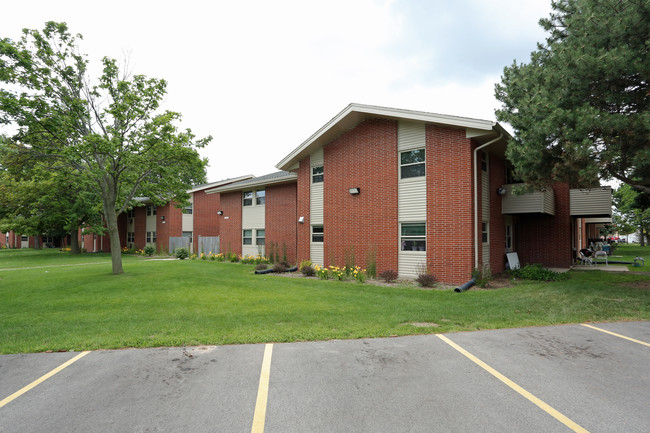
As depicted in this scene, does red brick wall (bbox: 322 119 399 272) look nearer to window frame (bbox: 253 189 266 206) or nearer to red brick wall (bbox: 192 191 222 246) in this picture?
window frame (bbox: 253 189 266 206)

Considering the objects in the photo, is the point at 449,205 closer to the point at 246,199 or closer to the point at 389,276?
the point at 389,276

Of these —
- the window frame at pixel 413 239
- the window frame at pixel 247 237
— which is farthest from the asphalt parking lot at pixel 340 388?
the window frame at pixel 247 237

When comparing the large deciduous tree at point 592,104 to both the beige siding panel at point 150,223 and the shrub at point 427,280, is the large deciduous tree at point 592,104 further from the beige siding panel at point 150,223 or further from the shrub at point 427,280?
the beige siding panel at point 150,223

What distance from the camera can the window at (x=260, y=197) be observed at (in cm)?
2126

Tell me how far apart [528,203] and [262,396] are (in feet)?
45.9

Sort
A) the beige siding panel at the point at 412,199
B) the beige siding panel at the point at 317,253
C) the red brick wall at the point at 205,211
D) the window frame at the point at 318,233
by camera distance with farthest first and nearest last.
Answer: the red brick wall at the point at 205,211, the window frame at the point at 318,233, the beige siding panel at the point at 317,253, the beige siding panel at the point at 412,199

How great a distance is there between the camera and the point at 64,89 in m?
12.8

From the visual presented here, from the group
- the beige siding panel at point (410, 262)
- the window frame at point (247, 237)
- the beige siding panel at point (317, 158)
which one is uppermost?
the beige siding panel at point (317, 158)

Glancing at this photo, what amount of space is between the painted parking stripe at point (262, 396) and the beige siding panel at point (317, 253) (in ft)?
36.0

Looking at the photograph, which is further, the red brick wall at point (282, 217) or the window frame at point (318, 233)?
the red brick wall at point (282, 217)

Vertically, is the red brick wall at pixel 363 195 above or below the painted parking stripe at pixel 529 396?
above

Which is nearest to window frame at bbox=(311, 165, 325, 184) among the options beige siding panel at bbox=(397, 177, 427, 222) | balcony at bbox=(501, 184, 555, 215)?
beige siding panel at bbox=(397, 177, 427, 222)

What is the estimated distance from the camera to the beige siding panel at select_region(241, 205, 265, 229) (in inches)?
835

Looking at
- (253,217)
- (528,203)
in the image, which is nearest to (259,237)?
(253,217)
